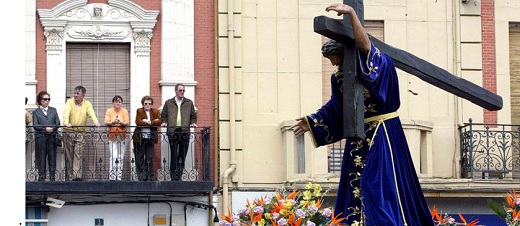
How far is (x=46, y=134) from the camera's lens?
1981cm

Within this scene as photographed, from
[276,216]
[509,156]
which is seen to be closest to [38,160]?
[509,156]

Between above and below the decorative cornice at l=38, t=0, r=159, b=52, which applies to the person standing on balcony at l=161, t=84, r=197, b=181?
below

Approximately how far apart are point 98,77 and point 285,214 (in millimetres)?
12690

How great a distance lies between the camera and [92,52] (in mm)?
20531

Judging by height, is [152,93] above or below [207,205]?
above

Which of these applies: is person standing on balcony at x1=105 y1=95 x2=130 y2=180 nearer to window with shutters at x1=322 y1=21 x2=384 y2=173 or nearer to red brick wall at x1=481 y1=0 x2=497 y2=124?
window with shutters at x1=322 y1=21 x2=384 y2=173

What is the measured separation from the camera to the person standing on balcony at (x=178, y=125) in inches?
789

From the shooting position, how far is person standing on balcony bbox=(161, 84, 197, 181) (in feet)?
65.8

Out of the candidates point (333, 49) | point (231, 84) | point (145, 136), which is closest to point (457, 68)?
point (231, 84)

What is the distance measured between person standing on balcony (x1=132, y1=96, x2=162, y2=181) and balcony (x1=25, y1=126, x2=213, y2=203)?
0.03 metres

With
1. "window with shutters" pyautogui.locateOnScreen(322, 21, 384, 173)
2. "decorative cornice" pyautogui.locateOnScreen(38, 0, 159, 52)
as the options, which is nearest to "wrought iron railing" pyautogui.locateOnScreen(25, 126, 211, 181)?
"decorative cornice" pyautogui.locateOnScreen(38, 0, 159, 52)

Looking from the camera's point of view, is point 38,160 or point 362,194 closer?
point 362,194

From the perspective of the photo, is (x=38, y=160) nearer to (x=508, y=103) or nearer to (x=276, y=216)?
(x=508, y=103)

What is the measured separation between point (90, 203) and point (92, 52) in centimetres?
240
